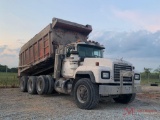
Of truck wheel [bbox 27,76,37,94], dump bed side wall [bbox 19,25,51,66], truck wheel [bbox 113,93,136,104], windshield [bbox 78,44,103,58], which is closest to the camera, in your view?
truck wheel [bbox 113,93,136,104]

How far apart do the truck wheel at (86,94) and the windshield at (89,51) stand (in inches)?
60.9

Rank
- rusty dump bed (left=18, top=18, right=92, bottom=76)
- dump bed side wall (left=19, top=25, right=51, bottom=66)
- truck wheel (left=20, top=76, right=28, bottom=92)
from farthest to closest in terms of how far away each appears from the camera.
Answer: truck wheel (left=20, top=76, right=28, bottom=92)
dump bed side wall (left=19, top=25, right=51, bottom=66)
rusty dump bed (left=18, top=18, right=92, bottom=76)

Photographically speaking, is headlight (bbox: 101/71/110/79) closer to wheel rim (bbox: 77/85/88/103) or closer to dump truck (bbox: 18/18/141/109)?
dump truck (bbox: 18/18/141/109)

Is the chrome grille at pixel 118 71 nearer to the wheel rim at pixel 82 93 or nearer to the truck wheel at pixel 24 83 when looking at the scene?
the wheel rim at pixel 82 93

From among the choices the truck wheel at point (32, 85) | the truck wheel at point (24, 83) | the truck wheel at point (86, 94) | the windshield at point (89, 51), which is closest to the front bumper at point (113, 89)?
the truck wheel at point (86, 94)

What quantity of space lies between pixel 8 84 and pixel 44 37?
7.77 meters

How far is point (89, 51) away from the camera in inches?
401

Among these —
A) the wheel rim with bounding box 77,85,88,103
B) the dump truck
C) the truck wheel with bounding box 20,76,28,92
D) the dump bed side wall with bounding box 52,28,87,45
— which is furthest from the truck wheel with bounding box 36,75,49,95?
the wheel rim with bounding box 77,85,88,103

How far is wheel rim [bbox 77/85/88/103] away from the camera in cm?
851

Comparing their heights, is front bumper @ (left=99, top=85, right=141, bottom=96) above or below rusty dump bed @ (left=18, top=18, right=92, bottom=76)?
below

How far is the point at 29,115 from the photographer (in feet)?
→ 22.7

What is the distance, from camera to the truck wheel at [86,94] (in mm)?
8113

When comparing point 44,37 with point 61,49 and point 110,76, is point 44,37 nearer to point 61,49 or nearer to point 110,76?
point 61,49

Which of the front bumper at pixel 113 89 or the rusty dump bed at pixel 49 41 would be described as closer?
the front bumper at pixel 113 89
